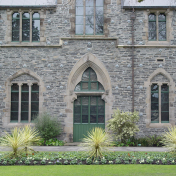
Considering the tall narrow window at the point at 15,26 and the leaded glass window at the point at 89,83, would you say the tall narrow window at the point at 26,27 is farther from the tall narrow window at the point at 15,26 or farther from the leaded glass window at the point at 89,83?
the leaded glass window at the point at 89,83

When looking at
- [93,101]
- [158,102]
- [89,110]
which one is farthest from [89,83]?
[158,102]

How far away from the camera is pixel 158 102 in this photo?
1407cm

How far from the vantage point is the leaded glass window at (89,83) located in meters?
14.2

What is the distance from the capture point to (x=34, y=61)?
14094 mm

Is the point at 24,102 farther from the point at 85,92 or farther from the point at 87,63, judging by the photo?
the point at 87,63

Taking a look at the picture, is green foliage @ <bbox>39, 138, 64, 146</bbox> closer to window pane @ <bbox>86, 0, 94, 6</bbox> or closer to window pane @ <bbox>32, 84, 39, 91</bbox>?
window pane @ <bbox>32, 84, 39, 91</bbox>

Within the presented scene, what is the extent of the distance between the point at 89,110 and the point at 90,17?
15.7 feet

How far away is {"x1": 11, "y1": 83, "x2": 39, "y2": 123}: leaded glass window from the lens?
554 inches

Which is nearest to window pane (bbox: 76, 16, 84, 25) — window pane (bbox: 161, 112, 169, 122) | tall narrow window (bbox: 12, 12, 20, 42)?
tall narrow window (bbox: 12, 12, 20, 42)
